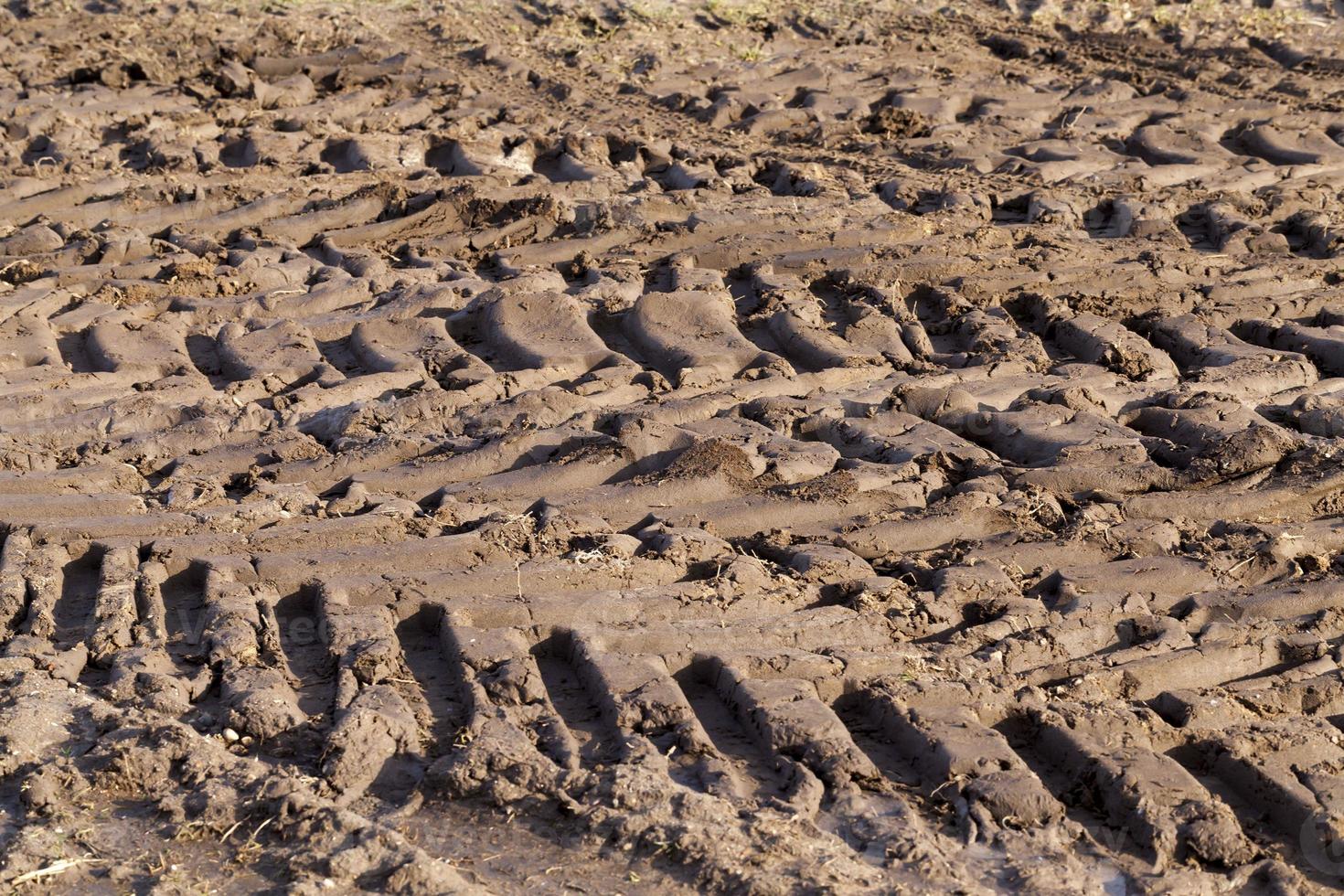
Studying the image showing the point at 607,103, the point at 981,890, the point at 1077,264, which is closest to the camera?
the point at 981,890

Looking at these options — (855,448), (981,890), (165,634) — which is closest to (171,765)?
(165,634)

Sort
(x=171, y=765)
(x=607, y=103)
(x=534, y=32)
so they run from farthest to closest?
1. (x=534, y=32)
2. (x=607, y=103)
3. (x=171, y=765)

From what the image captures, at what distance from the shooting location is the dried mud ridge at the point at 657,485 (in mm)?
3445

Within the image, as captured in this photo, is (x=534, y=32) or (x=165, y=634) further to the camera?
(x=534, y=32)

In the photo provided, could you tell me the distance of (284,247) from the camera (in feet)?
22.5

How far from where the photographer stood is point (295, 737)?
144 inches

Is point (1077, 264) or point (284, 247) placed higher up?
point (1077, 264)

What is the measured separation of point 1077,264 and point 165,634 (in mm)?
4360

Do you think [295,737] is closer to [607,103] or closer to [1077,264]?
[1077,264]

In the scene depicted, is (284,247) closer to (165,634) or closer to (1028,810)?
(165,634)

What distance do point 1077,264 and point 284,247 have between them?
11.5 ft

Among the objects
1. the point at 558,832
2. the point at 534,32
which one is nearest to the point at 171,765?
the point at 558,832

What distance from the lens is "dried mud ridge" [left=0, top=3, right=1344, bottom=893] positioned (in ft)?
11.3

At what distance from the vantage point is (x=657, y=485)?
4883mm
